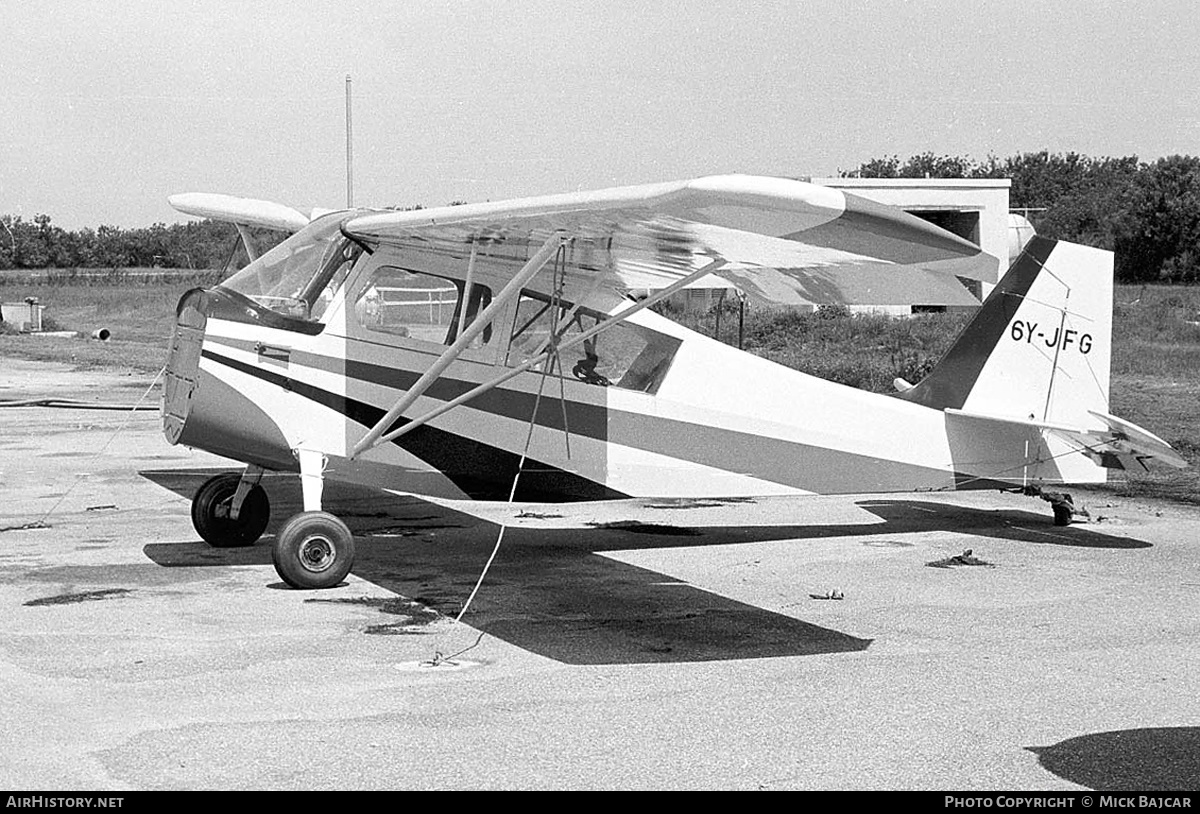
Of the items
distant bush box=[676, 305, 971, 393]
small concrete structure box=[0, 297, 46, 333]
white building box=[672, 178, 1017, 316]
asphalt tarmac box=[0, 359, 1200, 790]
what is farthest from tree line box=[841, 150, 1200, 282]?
asphalt tarmac box=[0, 359, 1200, 790]

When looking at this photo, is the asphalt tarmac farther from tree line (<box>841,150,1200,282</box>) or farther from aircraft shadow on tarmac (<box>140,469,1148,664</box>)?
tree line (<box>841,150,1200,282</box>)

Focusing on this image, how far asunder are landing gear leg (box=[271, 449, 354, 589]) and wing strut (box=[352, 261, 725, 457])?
1.94 feet

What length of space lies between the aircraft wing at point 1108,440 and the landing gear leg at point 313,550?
4964 mm

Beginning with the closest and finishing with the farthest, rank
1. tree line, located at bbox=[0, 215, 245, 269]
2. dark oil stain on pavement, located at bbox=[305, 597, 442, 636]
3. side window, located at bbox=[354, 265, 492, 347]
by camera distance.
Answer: dark oil stain on pavement, located at bbox=[305, 597, 442, 636] < side window, located at bbox=[354, 265, 492, 347] < tree line, located at bbox=[0, 215, 245, 269]

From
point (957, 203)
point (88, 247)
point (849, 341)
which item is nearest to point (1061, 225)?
point (957, 203)

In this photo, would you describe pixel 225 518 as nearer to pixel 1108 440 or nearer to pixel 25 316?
pixel 1108 440

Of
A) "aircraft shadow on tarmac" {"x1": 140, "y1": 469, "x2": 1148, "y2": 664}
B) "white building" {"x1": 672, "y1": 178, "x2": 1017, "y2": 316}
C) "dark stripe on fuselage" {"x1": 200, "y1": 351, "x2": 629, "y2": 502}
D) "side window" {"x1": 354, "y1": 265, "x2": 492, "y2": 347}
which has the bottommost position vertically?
"aircraft shadow on tarmac" {"x1": 140, "y1": 469, "x2": 1148, "y2": 664}

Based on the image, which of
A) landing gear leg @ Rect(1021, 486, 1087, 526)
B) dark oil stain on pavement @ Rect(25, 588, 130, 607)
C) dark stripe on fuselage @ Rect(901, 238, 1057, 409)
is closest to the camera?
dark oil stain on pavement @ Rect(25, 588, 130, 607)

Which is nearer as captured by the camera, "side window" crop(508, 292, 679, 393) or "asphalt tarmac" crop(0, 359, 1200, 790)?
"asphalt tarmac" crop(0, 359, 1200, 790)

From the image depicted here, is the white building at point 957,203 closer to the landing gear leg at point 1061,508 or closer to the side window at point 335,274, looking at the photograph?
the landing gear leg at point 1061,508

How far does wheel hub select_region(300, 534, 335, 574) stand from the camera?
8742mm

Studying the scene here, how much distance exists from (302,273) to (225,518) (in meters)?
2.06

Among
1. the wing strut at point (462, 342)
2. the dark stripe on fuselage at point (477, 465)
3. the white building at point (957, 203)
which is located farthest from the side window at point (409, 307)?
the white building at point (957, 203)
